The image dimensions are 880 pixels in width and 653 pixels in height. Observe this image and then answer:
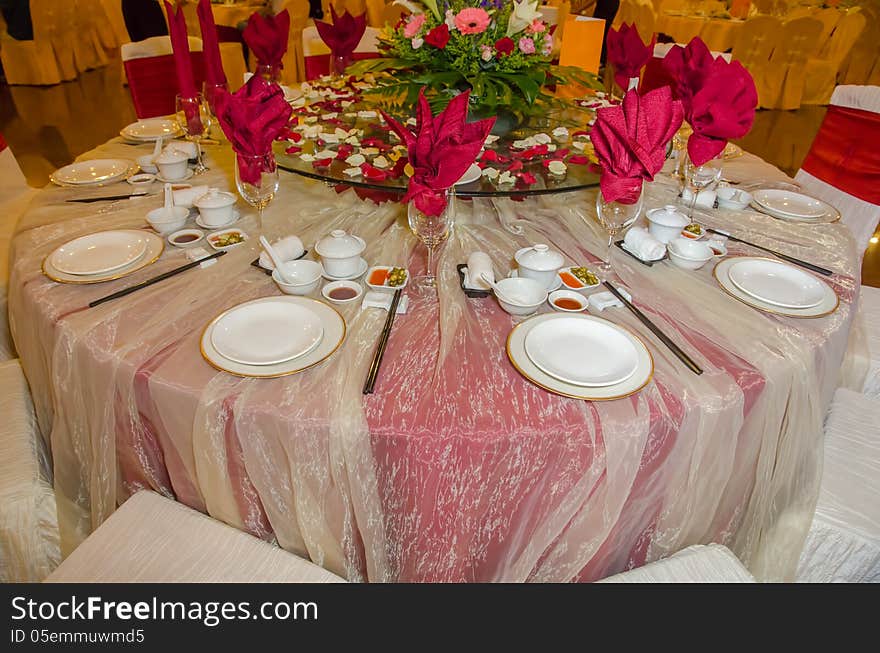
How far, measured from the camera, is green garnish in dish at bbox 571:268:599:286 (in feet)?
4.75

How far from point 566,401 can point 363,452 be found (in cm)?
40

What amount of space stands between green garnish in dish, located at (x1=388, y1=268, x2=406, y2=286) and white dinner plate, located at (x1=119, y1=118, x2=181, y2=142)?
4.97ft

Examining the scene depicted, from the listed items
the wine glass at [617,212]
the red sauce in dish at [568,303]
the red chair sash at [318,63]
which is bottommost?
the red sauce in dish at [568,303]

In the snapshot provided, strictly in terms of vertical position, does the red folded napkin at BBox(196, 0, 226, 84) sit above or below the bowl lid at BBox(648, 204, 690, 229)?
above

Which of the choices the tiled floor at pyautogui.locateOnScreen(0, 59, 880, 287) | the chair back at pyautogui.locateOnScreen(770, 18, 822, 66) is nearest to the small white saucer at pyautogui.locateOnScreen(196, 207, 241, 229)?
the tiled floor at pyautogui.locateOnScreen(0, 59, 880, 287)

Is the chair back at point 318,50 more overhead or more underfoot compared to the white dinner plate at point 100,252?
more overhead

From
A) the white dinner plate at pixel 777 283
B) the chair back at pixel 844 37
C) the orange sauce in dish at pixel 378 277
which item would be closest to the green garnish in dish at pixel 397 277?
the orange sauce in dish at pixel 378 277

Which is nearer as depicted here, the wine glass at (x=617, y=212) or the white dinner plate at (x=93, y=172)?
the wine glass at (x=617, y=212)

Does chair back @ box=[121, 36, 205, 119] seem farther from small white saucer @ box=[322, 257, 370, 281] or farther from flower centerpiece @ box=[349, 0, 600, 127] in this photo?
small white saucer @ box=[322, 257, 370, 281]

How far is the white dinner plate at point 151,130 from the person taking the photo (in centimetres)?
235

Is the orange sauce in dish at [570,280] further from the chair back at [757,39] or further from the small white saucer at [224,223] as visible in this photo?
the chair back at [757,39]

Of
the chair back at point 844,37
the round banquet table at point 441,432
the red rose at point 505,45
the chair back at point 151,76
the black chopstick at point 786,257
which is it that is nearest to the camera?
the round banquet table at point 441,432

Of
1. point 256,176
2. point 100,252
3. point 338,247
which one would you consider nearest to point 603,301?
point 338,247

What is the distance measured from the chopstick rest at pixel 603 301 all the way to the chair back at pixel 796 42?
6.59 m
